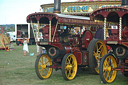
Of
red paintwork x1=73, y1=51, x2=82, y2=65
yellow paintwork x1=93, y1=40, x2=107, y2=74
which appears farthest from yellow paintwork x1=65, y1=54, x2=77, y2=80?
yellow paintwork x1=93, y1=40, x2=107, y2=74

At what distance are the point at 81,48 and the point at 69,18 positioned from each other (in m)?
1.29

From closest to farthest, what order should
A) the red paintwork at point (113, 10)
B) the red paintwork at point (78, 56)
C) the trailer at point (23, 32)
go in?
1. the red paintwork at point (113, 10)
2. the red paintwork at point (78, 56)
3. the trailer at point (23, 32)

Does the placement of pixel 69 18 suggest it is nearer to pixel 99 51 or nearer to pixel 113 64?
pixel 99 51

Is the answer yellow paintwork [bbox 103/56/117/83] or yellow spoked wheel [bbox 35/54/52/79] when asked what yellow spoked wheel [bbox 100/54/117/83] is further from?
yellow spoked wheel [bbox 35/54/52/79]

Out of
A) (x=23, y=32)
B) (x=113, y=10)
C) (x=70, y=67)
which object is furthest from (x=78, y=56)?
(x=23, y=32)

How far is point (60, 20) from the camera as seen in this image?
8.89 metres

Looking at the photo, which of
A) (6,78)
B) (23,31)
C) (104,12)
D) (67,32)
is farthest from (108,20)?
(23,31)

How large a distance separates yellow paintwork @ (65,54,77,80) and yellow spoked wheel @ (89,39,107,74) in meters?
0.71

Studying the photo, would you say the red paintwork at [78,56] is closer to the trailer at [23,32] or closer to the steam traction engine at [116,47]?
the steam traction engine at [116,47]

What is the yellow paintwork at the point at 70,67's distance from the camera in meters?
8.44

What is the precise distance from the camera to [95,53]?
955cm

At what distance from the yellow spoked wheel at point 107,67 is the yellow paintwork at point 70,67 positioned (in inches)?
44.9

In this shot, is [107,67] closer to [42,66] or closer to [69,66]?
[69,66]

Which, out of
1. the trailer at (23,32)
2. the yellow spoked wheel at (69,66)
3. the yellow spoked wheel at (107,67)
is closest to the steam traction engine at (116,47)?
the yellow spoked wheel at (107,67)
